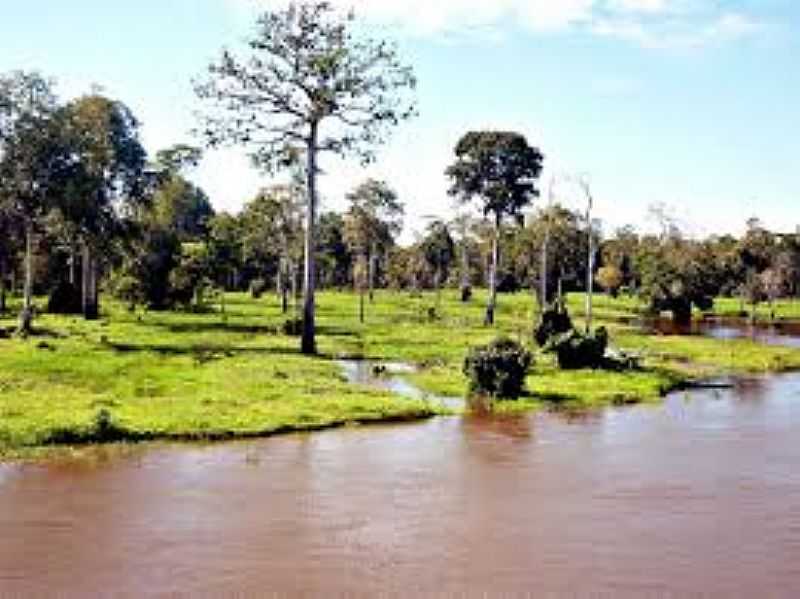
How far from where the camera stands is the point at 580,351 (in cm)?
4612

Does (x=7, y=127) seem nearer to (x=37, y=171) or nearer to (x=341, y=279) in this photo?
(x=37, y=171)

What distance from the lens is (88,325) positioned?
194 feet

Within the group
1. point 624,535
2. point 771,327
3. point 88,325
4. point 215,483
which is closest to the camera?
point 624,535

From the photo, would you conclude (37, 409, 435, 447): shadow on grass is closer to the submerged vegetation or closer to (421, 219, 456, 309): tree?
the submerged vegetation

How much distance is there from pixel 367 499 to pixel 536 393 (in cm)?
1704

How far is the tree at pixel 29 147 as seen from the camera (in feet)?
176

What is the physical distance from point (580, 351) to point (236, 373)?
14295 mm

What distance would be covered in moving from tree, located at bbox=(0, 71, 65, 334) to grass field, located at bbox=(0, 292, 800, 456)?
6.27m

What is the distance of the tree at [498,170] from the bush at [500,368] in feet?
128

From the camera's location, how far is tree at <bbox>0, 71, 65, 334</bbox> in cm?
5356

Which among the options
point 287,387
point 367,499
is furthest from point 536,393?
point 367,499

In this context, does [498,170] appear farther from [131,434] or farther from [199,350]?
[131,434]

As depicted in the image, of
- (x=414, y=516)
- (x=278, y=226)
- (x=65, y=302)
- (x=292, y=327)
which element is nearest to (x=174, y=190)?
(x=278, y=226)

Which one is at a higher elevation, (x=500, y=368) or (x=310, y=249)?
(x=310, y=249)
